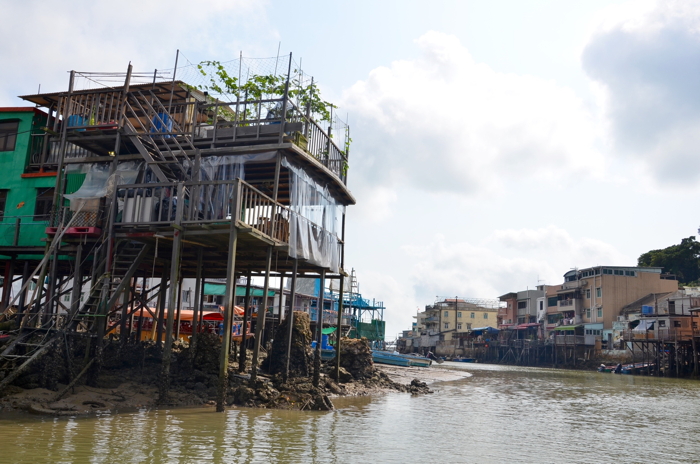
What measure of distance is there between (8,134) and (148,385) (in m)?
11.1

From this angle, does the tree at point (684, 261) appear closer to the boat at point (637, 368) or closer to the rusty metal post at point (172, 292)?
the boat at point (637, 368)

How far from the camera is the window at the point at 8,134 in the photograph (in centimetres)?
2142

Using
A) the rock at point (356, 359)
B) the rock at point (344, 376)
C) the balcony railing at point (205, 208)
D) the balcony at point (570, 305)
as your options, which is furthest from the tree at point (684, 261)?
the balcony railing at point (205, 208)

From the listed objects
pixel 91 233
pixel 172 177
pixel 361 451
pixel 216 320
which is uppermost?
pixel 172 177

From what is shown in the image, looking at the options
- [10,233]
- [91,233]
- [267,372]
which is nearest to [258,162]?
[91,233]

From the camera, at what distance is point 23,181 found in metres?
20.9

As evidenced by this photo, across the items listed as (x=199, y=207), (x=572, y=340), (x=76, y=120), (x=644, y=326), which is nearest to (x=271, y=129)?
(x=199, y=207)

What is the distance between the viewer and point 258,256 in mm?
19188

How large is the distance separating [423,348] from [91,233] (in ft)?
293

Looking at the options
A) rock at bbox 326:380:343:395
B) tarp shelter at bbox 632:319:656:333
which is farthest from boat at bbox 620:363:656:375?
rock at bbox 326:380:343:395

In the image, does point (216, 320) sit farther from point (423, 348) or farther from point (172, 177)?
point (423, 348)

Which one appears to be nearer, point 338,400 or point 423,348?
point 338,400

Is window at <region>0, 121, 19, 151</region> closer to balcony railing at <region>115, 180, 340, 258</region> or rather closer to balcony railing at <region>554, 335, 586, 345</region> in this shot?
balcony railing at <region>115, 180, 340, 258</region>

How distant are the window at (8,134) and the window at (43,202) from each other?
2.23 m
